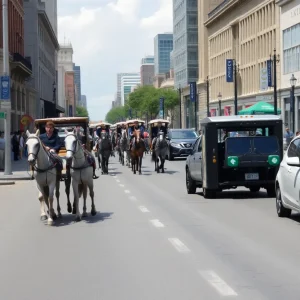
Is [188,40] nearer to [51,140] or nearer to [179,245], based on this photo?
[51,140]

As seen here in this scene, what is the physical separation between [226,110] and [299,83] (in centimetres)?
2706

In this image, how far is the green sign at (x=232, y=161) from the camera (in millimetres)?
19828

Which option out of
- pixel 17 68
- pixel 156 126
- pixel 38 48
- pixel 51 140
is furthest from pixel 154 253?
pixel 38 48

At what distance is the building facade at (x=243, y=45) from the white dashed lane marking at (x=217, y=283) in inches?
2303

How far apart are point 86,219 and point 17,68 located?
5141cm

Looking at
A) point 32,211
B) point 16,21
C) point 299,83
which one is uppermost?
point 16,21

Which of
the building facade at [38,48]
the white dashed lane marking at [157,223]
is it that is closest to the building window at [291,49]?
the building facade at [38,48]

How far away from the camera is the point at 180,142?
1919 inches

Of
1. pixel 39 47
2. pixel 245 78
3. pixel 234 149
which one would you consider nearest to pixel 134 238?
pixel 234 149

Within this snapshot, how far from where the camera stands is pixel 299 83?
63.1m

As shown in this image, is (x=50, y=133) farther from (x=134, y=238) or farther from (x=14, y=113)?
(x=14, y=113)

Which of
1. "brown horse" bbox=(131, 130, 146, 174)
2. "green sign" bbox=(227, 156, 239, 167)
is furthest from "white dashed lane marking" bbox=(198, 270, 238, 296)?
"brown horse" bbox=(131, 130, 146, 174)

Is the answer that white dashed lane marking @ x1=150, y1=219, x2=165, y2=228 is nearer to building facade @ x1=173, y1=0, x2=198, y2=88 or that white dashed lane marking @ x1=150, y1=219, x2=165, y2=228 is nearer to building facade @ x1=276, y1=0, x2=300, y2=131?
building facade @ x1=276, y1=0, x2=300, y2=131

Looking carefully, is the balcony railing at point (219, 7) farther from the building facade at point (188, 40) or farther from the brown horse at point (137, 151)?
the brown horse at point (137, 151)
